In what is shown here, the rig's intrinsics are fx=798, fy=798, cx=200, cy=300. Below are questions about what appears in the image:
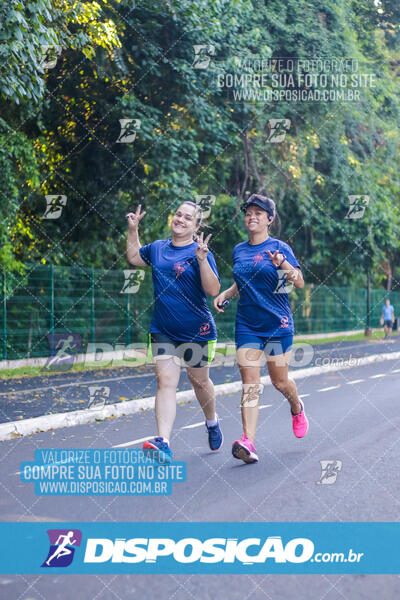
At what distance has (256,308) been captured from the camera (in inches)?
247

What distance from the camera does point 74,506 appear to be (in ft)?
16.6

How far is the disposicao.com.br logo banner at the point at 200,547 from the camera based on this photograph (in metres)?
3.96

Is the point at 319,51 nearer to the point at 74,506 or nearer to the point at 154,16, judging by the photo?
the point at 154,16

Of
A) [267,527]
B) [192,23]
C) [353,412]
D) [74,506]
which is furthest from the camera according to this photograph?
[192,23]

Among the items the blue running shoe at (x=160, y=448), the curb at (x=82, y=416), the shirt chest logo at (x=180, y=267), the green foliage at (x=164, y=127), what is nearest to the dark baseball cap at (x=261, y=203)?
the shirt chest logo at (x=180, y=267)

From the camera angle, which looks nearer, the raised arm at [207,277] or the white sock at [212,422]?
the raised arm at [207,277]

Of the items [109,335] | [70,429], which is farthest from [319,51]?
[70,429]

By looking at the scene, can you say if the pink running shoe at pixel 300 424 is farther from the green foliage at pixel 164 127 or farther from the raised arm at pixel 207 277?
the green foliage at pixel 164 127

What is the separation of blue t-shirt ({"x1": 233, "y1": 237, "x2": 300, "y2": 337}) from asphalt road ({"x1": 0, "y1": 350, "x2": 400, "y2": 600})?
3.62 ft

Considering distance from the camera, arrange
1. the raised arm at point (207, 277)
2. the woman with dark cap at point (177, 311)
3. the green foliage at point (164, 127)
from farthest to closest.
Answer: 1. the green foliage at point (164, 127)
2. the woman with dark cap at point (177, 311)
3. the raised arm at point (207, 277)

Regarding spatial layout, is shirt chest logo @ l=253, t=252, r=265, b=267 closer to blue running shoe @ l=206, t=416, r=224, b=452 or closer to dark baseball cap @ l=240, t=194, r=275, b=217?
dark baseball cap @ l=240, t=194, r=275, b=217

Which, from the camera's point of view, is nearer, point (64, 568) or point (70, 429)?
point (64, 568)

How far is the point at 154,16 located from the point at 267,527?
1167cm

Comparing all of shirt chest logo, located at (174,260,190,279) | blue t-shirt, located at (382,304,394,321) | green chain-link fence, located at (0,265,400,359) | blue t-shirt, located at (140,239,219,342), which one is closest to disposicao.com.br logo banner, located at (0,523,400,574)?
blue t-shirt, located at (140,239,219,342)
